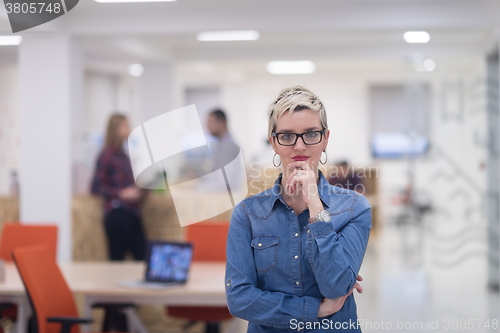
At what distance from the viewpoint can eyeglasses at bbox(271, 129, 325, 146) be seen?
1.60m

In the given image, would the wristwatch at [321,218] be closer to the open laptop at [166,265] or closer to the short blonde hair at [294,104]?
the short blonde hair at [294,104]

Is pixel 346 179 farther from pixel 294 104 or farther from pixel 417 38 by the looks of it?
pixel 417 38

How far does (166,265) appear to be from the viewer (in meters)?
3.37

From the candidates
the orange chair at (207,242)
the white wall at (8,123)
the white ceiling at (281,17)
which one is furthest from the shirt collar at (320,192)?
the white wall at (8,123)

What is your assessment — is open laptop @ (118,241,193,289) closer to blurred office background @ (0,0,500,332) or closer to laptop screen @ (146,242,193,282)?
laptop screen @ (146,242,193,282)

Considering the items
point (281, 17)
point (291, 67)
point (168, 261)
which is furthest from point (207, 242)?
point (291, 67)

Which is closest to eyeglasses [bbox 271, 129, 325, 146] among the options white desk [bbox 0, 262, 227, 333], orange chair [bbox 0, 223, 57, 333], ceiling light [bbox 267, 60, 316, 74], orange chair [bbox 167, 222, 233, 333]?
white desk [bbox 0, 262, 227, 333]

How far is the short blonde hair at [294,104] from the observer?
1596 mm

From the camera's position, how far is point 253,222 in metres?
1.68

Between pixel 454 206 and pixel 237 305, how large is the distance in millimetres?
5907

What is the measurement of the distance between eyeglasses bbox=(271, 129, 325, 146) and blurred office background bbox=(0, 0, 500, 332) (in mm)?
1701

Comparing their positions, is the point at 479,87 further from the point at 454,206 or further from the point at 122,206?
the point at 122,206

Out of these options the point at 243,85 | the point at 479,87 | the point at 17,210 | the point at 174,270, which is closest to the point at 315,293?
the point at 174,270

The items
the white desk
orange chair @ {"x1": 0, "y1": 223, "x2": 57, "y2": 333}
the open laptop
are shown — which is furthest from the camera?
orange chair @ {"x1": 0, "y1": 223, "x2": 57, "y2": 333}
